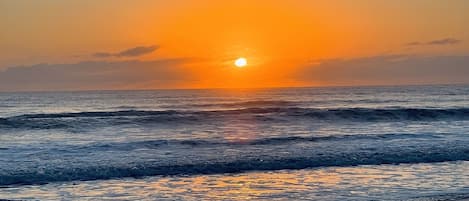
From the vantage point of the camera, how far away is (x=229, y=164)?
16031 millimetres

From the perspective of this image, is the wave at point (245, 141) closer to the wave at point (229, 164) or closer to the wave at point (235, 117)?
the wave at point (229, 164)

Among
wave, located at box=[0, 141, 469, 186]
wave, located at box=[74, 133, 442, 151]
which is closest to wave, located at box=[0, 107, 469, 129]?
wave, located at box=[74, 133, 442, 151]

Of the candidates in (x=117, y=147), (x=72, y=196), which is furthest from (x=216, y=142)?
(x=72, y=196)

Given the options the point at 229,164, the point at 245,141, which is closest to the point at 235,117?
the point at 245,141

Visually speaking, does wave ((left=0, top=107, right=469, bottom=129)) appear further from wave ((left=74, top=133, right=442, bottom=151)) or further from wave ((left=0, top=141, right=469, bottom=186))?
wave ((left=0, top=141, right=469, bottom=186))

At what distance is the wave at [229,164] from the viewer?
47.0ft

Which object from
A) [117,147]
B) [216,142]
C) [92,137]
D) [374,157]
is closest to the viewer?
[374,157]

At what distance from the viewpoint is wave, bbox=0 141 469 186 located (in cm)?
1433

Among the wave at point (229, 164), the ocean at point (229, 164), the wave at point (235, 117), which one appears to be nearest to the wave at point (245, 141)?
the ocean at point (229, 164)

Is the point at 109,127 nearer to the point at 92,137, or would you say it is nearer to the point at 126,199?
the point at 92,137

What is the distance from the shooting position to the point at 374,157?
17375 millimetres

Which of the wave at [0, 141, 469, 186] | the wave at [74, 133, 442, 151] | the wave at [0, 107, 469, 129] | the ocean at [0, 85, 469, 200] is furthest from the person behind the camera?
the wave at [0, 107, 469, 129]

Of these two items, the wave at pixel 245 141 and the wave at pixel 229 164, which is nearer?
the wave at pixel 229 164

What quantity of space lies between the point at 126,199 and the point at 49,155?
7.35 m
